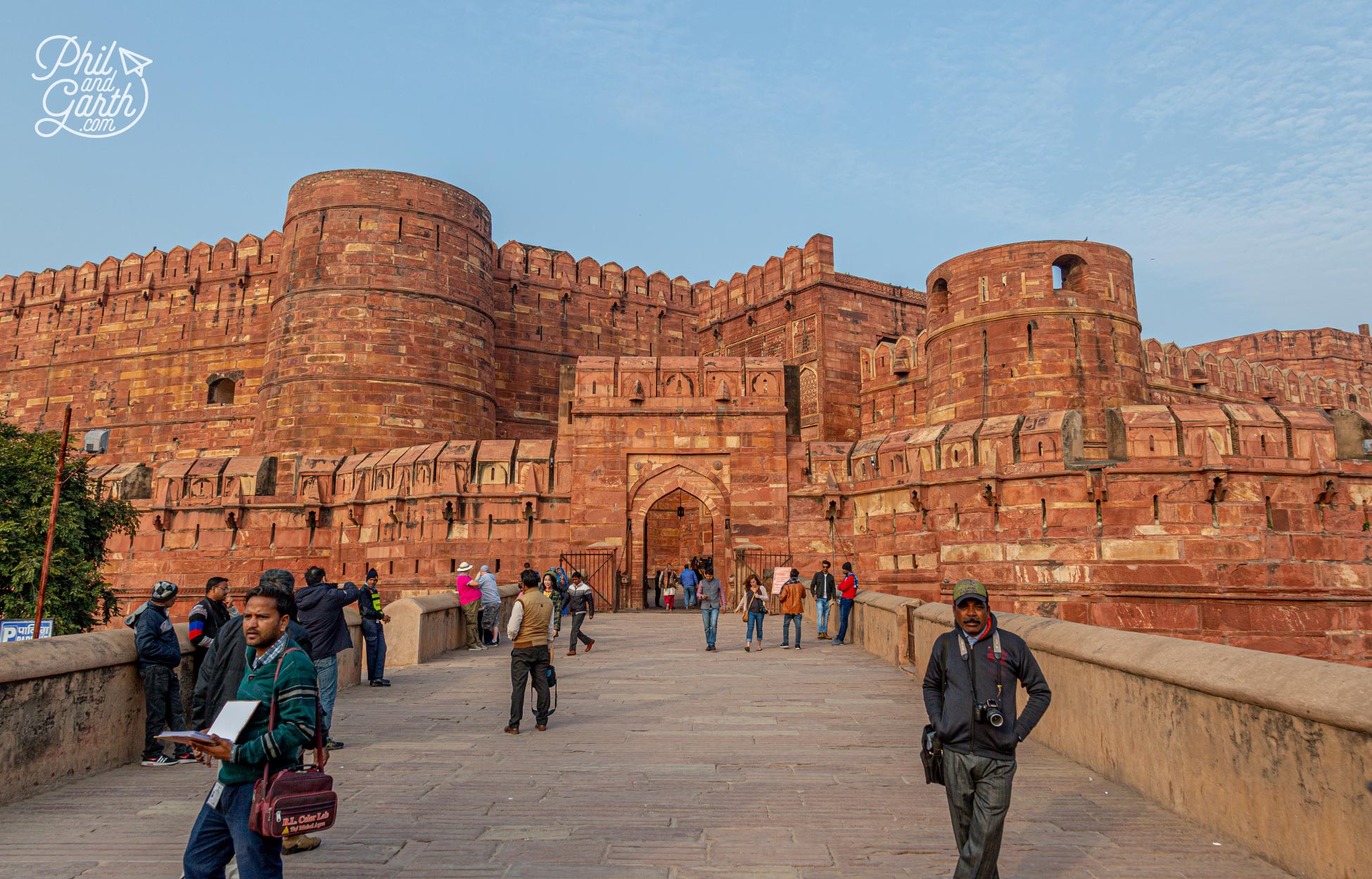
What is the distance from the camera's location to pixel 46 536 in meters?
14.1

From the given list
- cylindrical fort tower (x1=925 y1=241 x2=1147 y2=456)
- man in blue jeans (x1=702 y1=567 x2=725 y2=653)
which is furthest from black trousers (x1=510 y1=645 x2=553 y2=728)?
cylindrical fort tower (x1=925 y1=241 x2=1147 y2=456)

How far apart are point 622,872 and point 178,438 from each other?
32.2 metres

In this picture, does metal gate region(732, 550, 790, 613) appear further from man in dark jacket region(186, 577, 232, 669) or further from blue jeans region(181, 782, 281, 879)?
blue jeans region(181, 782, 281, 879)

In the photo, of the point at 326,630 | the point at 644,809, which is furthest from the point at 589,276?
the point at 644,809

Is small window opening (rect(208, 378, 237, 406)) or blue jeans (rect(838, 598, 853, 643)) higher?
small window opening (rect(208, 378, 237, 406))

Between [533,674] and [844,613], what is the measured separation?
7.00 meters

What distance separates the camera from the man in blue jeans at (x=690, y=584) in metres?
18.8

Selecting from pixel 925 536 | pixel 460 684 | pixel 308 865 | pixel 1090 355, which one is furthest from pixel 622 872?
pixel 1090 355

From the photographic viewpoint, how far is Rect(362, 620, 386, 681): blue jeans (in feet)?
29.4

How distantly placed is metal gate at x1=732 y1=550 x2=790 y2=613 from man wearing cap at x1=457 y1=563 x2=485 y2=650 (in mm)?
6740

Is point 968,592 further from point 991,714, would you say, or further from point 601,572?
point 601,572

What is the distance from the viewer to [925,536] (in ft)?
55.4

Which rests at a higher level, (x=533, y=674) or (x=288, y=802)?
(x=288, y=802)

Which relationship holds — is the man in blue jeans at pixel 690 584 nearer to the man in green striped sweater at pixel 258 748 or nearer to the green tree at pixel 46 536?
the green tree at pixel 46 536
